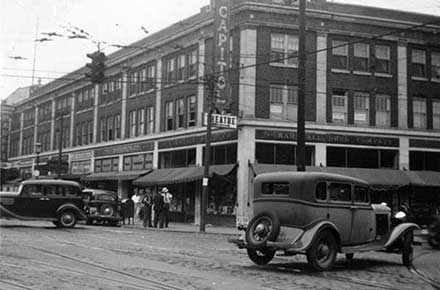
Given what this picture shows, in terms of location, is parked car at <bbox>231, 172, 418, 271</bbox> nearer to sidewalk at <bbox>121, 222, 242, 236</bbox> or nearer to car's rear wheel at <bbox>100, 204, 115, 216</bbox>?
sidewalk at <bbox>121, 222, 242, 236</bbox>

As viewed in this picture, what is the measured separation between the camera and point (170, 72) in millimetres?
36656

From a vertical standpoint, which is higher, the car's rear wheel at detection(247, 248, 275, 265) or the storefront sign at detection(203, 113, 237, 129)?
the storefront sign at detection(203, 113, 237, 129)

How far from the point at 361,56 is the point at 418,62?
11.7 ft

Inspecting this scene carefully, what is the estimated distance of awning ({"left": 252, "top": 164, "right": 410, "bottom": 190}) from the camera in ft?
95.8

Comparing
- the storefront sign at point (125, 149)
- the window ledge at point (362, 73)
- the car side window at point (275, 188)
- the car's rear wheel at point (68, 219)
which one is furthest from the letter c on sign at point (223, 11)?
the car side window at point (275, 188)

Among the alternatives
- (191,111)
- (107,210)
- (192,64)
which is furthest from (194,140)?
(107,210)

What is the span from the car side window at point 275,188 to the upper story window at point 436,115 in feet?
73.2

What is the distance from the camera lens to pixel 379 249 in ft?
44.5

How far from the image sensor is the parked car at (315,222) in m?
12.4

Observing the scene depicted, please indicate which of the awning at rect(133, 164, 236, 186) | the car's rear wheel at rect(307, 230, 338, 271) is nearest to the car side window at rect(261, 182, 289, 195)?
the car's rear wheel at rect(307, 230, 338, 271)

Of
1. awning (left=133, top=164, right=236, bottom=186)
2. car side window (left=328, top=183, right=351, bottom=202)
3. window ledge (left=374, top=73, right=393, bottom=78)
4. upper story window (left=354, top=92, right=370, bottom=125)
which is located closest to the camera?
car side window (left=328, top=183, right=351, bottom=202)

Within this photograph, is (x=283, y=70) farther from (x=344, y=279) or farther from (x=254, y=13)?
(x=344, y=279)

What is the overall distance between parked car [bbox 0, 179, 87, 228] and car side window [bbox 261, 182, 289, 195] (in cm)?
1320

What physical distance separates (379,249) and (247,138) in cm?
1591
